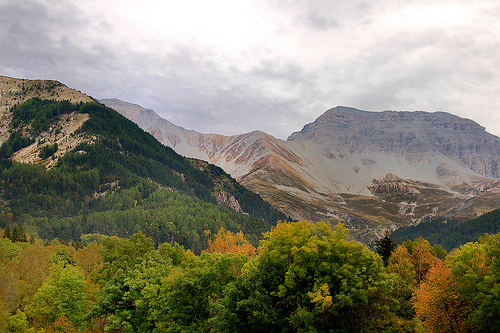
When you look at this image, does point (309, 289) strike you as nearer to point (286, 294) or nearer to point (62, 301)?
point (286, 294)

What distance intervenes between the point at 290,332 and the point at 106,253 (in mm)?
27171

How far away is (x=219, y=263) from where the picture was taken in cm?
3688

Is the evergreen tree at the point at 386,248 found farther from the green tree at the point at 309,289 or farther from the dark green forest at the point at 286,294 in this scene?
the green tree at the point at 309,289

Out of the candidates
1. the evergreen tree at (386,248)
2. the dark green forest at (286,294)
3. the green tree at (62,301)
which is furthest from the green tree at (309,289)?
the evergreen tree at (386,248)

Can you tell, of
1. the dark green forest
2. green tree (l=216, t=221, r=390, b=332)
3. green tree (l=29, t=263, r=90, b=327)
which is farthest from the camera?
green tree (l=29, t=263, r=90, b=327)

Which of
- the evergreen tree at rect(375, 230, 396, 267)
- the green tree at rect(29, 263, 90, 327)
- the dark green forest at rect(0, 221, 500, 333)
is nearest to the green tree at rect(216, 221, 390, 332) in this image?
the dark green forest at rect(0, 221, 500, 333)

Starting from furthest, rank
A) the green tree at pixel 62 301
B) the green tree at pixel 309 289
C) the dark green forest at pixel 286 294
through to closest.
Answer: the green tree at pixel 62 301 → the dark green forest at pixel 286 294 → the green tree at pixel 309 289

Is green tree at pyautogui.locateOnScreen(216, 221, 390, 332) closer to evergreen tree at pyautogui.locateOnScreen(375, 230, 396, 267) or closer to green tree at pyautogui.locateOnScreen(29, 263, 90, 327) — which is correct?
Result: green tree at pyautogui.locateOnScreen(29, 263, 90, 327)

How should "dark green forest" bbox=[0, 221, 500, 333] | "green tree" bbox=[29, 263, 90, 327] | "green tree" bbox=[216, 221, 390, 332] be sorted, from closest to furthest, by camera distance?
"green tree" bbox=[216, 221, 390, 332] → "dark green forest" bbox=[0, 221, 500, 333] → "green tree" bbox=[29, 263, 90, 327]

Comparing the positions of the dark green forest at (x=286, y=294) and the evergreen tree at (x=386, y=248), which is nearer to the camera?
the dark green forest at (x=286, y=294)

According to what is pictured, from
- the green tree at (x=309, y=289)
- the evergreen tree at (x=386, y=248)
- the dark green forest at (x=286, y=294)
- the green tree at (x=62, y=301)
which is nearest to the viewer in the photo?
the green tree at (x=309, y=289)

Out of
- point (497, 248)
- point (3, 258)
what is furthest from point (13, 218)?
point (497, 248)

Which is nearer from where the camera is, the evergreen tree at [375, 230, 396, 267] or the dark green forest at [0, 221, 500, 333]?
the dark green forest at [0, 221, 500, 333]

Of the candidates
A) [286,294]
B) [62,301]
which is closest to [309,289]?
[286,294]
